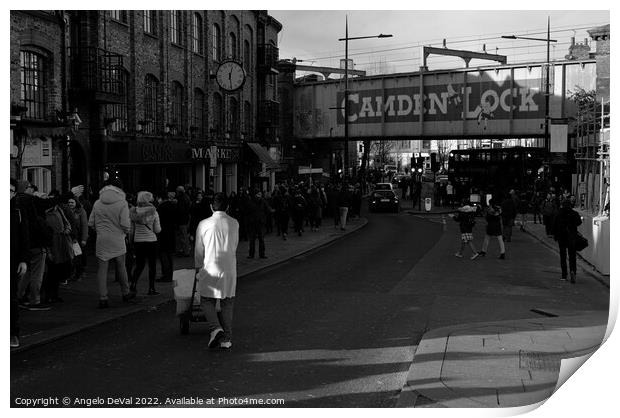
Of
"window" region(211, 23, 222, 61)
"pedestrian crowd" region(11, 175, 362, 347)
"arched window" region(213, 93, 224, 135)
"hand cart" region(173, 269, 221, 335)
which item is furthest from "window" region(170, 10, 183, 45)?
"hand cart" region(173, 269, 221, 335)

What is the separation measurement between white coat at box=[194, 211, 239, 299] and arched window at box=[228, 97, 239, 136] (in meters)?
20.3

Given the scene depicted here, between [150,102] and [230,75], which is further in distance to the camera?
[230,75]

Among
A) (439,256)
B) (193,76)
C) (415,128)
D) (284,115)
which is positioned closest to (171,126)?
(193,76)

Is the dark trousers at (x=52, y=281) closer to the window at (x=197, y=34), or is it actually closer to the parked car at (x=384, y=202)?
the window at (x=197, y=34)

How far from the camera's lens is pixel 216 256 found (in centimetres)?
865

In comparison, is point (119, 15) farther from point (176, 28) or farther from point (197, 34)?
point (197, 34)

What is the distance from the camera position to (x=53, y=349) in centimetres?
881

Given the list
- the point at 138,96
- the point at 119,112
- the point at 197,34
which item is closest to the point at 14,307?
the point at 119,112

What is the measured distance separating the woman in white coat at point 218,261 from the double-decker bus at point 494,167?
A: 41.0 meters

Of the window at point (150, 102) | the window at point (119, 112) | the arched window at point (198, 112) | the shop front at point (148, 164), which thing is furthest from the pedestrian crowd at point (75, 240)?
the arched window at point (198, 112)

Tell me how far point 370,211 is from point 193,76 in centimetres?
Result: 2095

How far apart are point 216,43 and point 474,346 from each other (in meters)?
18.6

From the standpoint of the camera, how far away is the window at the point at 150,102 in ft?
77.0
